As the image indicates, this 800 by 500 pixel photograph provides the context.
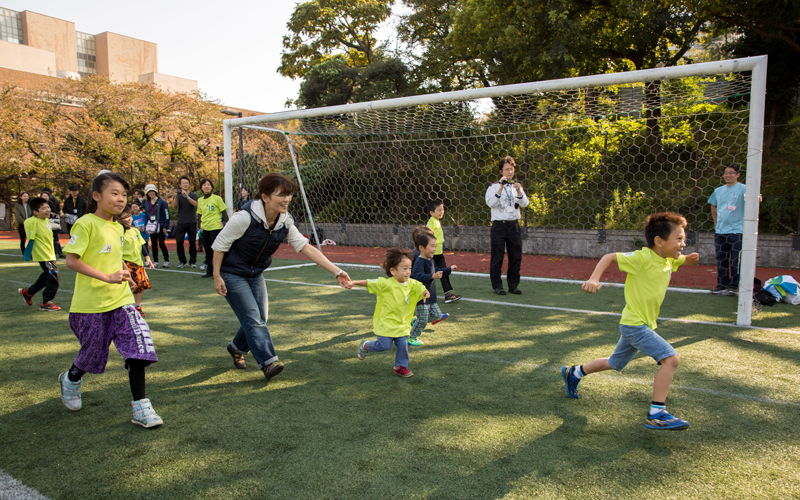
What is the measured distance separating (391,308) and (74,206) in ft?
48.9

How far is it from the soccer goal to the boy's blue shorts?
10.2 feet

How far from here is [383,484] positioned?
7.64ft

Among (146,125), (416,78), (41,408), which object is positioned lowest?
(41,408)

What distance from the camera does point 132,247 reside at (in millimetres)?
5711

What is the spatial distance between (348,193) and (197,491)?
43.5 feet

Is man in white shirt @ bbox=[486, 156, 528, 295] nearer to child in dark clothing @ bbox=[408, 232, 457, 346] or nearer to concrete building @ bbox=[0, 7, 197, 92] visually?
child in dark clothing @ bbox=[408, 232, 457, 346]

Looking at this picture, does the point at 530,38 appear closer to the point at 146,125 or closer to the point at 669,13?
the point at 669,13

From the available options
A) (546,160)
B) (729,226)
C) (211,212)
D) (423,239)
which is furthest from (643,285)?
(546,160)

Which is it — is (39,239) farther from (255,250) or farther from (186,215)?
(255,250)

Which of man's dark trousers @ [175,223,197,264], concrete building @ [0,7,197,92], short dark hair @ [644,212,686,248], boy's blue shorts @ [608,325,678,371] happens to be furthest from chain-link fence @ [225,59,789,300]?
concrete building @ [0,7,197,92]

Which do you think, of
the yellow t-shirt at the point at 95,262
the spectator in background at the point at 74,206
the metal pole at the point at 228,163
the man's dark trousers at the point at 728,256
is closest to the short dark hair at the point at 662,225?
the yellow t-shirt at the point at 95,262

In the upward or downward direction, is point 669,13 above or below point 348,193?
above

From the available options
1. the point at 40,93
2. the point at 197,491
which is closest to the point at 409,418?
the point at 197,491

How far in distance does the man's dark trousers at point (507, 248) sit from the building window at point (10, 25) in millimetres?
71621
